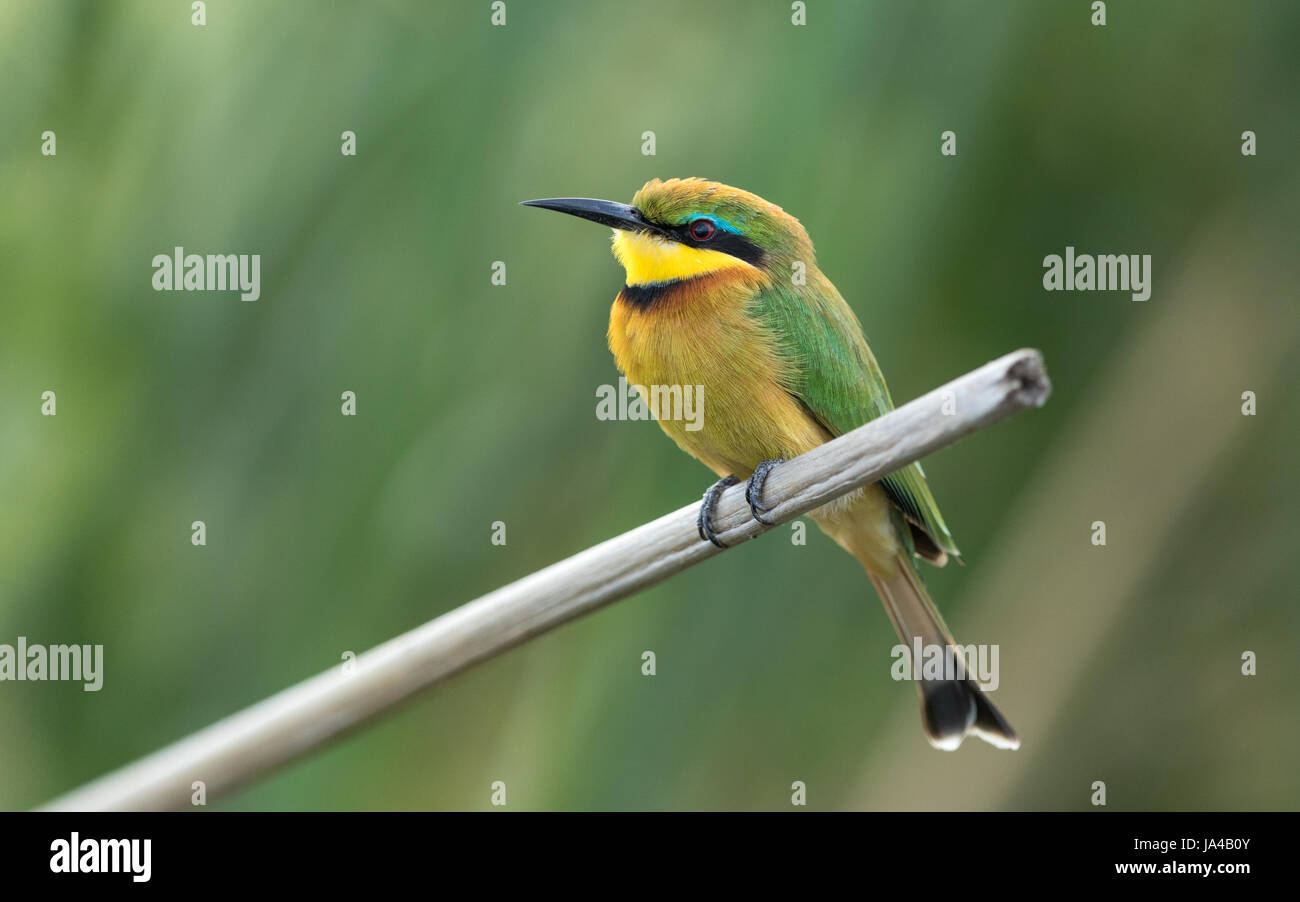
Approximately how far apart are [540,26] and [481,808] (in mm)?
1828

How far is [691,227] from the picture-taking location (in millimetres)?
2650

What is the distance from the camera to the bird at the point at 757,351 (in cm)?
256

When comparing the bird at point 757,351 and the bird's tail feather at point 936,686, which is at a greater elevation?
the bird at point 757,351

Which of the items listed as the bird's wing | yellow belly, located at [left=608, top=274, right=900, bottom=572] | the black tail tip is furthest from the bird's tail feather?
yellow belly, located at [left=608, top=274, right=900, bottom=572]

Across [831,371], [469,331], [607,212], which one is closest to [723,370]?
[831,371]

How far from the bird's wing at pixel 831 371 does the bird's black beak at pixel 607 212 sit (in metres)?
0.32

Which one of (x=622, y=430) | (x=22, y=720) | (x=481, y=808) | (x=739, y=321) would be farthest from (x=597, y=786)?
(x=22, y=720)

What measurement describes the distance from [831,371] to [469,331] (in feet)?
2.87

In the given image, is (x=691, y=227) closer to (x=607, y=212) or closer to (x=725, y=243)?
(x=725, y=243)

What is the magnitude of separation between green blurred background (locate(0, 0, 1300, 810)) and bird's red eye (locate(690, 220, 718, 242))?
21 cm

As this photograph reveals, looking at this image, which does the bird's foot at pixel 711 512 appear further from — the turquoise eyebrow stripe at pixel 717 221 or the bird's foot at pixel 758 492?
the turquoise eyebrow stripe at pixel 717 221

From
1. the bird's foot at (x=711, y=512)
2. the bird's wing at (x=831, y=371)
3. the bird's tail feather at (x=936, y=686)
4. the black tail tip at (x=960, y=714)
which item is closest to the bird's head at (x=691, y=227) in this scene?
the bird's wing at (x=831, y=371)

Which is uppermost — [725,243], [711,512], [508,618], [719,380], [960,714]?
[725,243]

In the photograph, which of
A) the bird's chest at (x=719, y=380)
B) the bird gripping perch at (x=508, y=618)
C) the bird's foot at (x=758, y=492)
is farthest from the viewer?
the bird's chest at (x=719, y=380)
